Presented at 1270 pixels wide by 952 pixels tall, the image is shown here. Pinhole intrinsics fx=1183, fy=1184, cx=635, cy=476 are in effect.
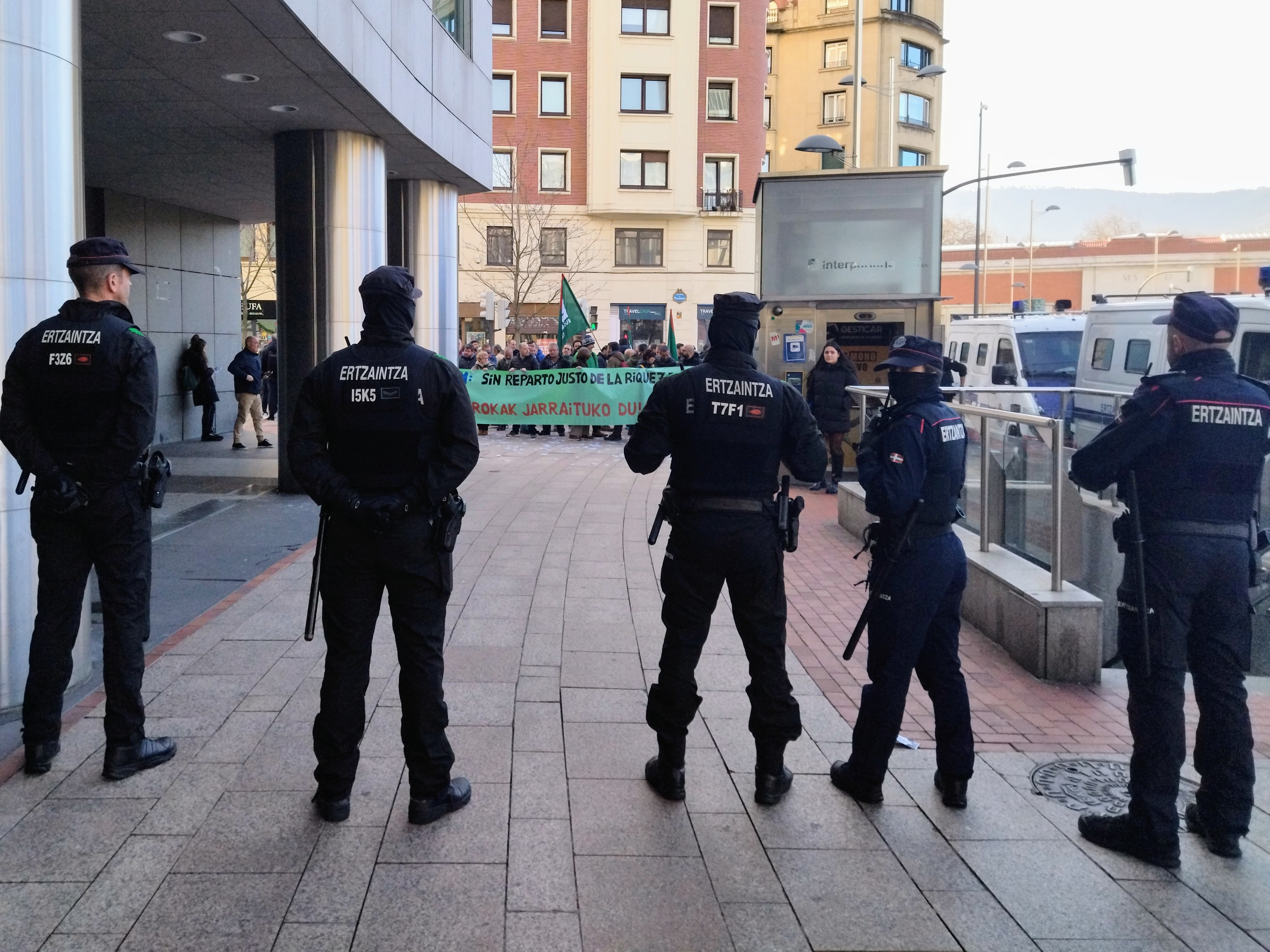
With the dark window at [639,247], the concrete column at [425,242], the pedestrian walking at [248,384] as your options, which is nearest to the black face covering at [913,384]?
the concrete column at [425,242]

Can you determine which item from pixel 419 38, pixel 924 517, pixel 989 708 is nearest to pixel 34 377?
pixel 924 517

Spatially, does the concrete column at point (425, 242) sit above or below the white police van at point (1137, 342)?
above

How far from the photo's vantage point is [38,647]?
482 cm

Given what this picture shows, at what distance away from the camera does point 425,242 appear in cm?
1641

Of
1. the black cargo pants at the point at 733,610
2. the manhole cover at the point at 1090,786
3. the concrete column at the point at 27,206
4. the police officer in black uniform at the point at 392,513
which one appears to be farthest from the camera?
the concrete column at the point at 27,206

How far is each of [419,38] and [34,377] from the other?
959 cm

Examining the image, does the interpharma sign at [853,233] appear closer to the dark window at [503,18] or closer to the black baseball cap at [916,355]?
the black baseball cap at [916,355]

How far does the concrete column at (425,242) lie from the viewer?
16266mm

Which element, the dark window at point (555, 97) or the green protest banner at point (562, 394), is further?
the dark window at point (555, 97)

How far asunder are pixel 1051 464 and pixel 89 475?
18.3 ft

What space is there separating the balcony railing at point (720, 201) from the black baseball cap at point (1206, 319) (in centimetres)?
4383

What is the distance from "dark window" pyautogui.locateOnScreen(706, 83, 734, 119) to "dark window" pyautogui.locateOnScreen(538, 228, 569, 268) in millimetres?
7519

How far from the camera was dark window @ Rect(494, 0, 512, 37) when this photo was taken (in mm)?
45188

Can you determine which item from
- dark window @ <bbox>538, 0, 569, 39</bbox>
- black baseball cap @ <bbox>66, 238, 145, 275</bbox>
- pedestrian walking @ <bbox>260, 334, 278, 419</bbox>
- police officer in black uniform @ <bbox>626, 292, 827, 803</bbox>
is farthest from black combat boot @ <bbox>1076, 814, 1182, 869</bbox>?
dark window @ <bbox>538, 0, 569, 39</bbox>
